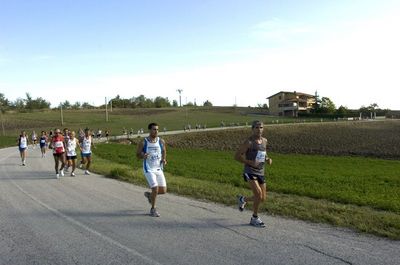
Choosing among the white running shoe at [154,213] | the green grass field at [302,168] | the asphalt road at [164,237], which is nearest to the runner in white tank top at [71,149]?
the green grass field at [302,168]

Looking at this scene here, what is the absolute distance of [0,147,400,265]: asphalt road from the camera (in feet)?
20.0

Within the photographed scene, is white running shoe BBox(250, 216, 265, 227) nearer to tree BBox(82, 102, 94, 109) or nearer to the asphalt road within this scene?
the asphalt road

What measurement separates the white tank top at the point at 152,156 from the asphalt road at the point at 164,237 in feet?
3.03

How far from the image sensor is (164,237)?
718 centimetres

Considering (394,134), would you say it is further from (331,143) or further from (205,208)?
(205,208)

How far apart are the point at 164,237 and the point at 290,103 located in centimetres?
11959

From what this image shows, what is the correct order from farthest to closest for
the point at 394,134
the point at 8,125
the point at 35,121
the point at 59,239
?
1. the point at 35,121
2. the point at 8,125
3. the point at 394,134
4. the point at 59,239

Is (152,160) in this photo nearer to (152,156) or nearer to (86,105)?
(152,156)

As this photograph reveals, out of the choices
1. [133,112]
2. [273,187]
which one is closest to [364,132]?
[273,187]

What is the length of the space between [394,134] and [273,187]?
53225 mm

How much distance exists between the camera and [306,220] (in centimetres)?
842

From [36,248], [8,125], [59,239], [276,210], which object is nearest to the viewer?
[36,248]

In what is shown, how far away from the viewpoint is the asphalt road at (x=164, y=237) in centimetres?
608

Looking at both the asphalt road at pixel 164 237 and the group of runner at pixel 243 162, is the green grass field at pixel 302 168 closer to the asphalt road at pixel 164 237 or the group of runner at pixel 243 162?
the asphalt road at pixel 164 237
